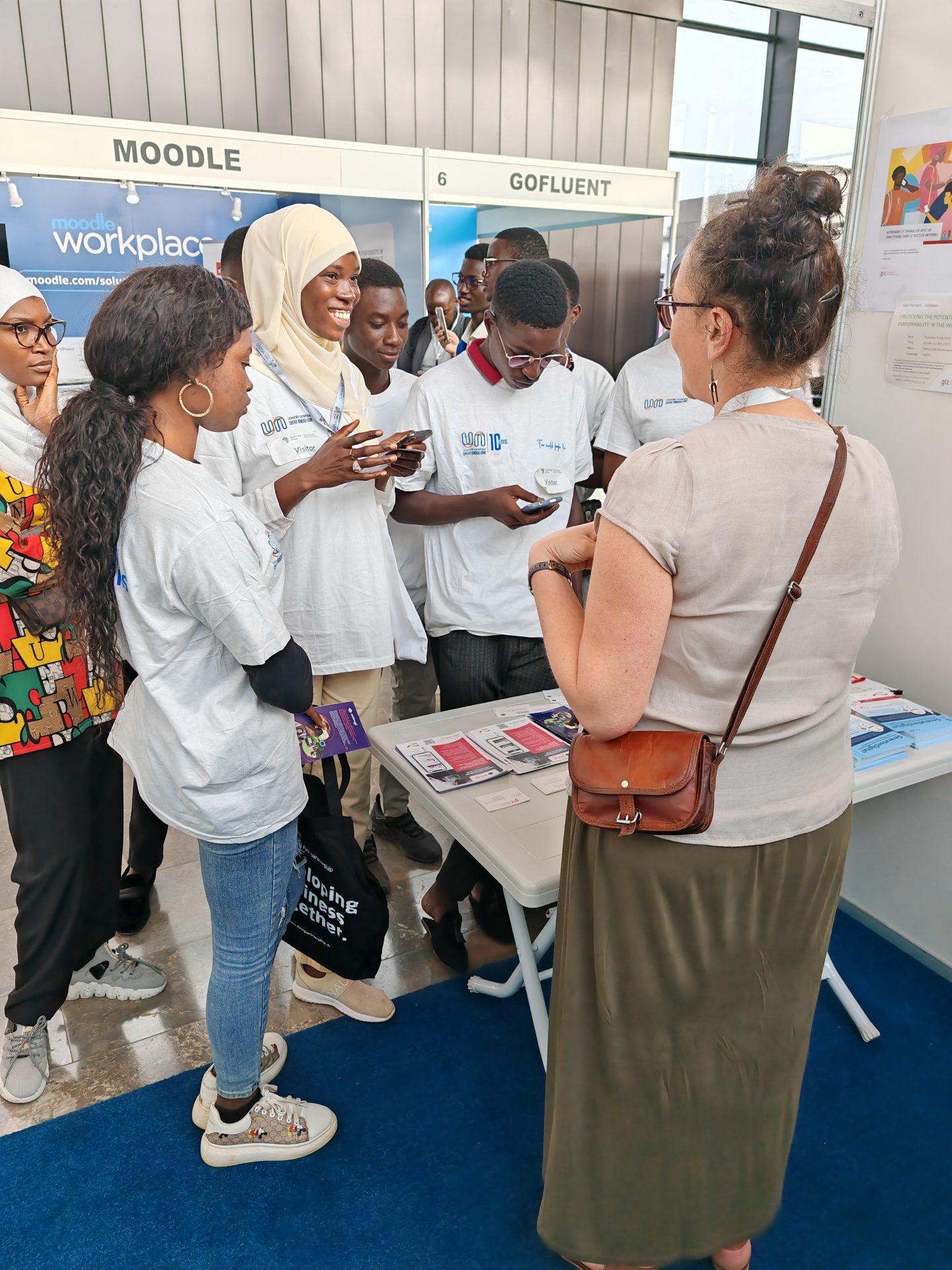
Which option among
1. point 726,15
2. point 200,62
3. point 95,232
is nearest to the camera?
point 95,232

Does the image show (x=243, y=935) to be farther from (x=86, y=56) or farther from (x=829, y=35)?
(x=829, y=35)

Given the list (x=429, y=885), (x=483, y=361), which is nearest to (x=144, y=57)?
(x=483, y=361)

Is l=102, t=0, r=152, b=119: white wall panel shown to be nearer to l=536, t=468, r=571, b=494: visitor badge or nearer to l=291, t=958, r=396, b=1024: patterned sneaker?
l=536, t=468, r=571, b=494: visitor badge

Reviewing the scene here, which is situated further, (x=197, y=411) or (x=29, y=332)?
(x=29, y=332)

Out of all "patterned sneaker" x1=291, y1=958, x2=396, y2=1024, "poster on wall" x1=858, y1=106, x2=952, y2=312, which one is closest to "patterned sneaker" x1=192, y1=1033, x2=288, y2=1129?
"patterned sneaker" x1=291, y1=958, x2=396, y2=1024

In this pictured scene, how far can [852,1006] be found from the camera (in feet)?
7.32

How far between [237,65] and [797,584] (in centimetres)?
486

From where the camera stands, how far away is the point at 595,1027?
1.36 m

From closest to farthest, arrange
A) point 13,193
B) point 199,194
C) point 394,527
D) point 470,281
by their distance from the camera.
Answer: point 394,527 → point 13,193 → point 199,194 → point 470,281

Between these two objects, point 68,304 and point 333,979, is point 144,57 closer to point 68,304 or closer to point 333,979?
point 68,304

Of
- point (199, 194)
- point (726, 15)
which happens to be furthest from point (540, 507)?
point (726, 15)

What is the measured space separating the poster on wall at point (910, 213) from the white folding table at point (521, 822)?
118 cm

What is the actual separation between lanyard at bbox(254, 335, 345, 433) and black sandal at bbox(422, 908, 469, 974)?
4.35 feet

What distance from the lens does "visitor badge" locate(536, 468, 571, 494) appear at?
7.82ft
